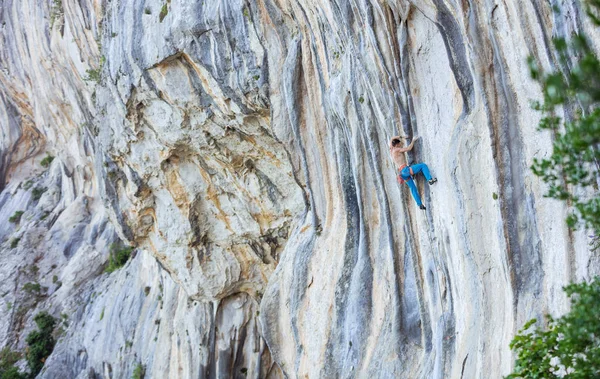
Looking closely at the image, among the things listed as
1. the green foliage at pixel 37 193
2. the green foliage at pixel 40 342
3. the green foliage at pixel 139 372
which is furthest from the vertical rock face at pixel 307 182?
the green foliage at pixel 37 193

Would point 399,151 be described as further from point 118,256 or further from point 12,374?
point 12,374

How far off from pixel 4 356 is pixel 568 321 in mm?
33324

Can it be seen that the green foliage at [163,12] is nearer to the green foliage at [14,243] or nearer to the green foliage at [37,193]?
the green foliage at [14,243]

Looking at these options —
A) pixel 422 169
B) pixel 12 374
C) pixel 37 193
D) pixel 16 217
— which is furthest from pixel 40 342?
pixel 422 169

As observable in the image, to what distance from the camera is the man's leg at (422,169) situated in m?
10.8

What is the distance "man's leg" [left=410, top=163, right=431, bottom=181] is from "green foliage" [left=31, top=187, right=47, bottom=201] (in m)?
37.0

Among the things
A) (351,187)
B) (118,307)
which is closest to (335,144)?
(351,187)

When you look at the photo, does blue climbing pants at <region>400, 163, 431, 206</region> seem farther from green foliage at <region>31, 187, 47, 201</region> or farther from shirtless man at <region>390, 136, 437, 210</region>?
green foliage at <region>31, 187, 47, 201</region>

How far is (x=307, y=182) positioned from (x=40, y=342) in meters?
22.9

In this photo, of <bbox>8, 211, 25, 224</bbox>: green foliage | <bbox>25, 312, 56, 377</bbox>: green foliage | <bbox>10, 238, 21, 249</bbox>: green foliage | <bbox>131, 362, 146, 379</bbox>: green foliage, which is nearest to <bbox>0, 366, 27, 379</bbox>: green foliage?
<bbox>25, 312, 56, 377</bbox>: green foliage

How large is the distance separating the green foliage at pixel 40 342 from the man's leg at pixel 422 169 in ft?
88.9

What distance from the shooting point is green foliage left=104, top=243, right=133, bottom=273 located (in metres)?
31.9

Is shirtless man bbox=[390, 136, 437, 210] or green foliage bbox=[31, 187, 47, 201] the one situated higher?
green foliage bbox=[31, 187, 47, 201]

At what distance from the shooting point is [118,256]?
32.0 meters
